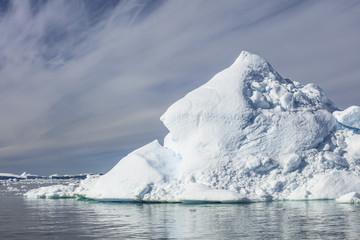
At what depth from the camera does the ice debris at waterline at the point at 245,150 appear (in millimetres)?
25484

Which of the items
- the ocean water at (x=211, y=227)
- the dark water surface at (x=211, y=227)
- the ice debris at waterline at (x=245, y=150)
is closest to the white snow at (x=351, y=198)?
the ice debris at waterline at (x=245, y=150)

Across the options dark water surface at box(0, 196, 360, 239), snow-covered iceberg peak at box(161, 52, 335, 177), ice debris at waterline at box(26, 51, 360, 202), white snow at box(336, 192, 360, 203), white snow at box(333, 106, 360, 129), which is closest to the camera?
dark water surface at box(0, 196, 360, 239)

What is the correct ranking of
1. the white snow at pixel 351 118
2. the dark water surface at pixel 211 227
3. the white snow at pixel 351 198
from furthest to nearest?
the white snow at pixel 351 118 < the white snow at pixel 351 198 < the dark water surface at pixel 211 227

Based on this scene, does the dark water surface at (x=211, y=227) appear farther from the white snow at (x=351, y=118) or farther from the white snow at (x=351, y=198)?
the white snow at (x=351, y=118)

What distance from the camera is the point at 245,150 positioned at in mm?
27734

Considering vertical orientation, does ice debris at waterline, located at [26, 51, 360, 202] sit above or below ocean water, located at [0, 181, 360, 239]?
above

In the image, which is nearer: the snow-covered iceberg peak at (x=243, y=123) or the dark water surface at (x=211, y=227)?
the dark water surface at (x=211, y=227)

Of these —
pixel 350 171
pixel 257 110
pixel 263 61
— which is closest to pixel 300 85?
pixel 263 61

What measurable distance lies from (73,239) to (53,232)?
2105 millimetres

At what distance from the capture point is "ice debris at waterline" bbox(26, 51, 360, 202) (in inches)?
1003

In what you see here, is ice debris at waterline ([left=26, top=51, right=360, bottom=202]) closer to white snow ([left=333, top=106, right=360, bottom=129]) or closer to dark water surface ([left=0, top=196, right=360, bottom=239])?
white snow ([left=333, top=106, right=360, bottom=129])

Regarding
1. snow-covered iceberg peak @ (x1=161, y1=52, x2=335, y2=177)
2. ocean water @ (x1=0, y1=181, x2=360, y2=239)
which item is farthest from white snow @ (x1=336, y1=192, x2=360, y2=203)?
ocean water @ (x1=0, y1=181, x2=360, y2=239)

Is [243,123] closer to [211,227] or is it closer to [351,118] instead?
[351,118]

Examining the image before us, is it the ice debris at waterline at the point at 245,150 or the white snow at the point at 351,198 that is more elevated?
the ice debris at waterline at the point at 245,150
